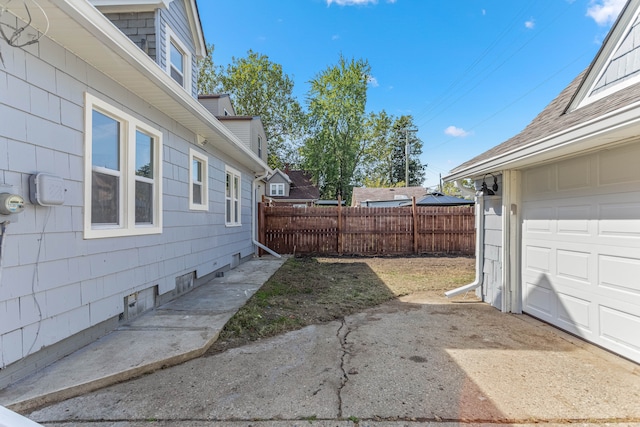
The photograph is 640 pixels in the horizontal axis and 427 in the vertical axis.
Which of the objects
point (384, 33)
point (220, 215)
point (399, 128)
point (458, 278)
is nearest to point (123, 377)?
point (220, 215)

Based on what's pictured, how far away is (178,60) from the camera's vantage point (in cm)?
620

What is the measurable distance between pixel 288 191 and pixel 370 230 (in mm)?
16402

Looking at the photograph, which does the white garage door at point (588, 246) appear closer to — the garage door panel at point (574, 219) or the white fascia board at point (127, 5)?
the garage door panel at point (574, 219)

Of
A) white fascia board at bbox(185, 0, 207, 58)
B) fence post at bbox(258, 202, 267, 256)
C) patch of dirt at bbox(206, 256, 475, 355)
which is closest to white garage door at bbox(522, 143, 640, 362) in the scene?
patch of dirt at bbox(206, 256, 475, 355)

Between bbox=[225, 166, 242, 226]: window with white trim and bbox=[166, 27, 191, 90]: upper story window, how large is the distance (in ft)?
6.77

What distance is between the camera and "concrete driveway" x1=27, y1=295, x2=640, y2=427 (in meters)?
2.07

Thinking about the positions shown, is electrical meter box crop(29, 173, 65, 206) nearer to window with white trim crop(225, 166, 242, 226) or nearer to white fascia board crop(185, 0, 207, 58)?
window with white trim crop(225, 166, 242, 226)

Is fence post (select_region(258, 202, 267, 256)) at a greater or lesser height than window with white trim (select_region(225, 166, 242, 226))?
lesser

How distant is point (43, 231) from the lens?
2.53 m

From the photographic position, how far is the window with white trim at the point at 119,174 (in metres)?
3.11

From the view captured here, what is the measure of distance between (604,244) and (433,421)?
2619 millimetres

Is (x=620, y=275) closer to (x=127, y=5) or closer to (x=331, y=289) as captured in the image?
(x=331, y=289)

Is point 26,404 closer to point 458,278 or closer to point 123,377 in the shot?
point 123,377

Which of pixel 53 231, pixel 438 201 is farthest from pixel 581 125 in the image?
pixel 438 201
